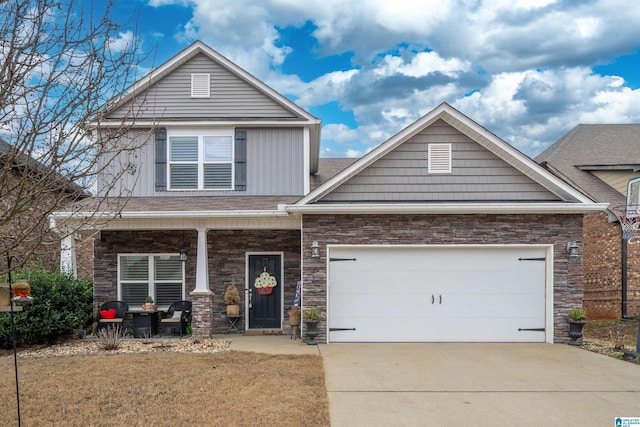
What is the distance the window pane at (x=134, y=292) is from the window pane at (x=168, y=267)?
1.43ft

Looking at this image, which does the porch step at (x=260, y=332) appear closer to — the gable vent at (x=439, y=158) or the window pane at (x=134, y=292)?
the window pane at (x=134, y=292)

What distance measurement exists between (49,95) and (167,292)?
9046 mm

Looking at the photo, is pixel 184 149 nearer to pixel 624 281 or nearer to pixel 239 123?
pixel 239 123

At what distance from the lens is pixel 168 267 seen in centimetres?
1312

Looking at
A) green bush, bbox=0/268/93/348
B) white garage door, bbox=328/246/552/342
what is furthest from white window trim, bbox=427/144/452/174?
green bush, bbox=0/268/93/348

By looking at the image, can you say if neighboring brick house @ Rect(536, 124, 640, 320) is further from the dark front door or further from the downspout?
the dark front door

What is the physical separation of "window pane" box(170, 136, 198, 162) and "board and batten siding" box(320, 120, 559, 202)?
4356 millimetres

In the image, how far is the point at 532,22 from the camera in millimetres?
12820

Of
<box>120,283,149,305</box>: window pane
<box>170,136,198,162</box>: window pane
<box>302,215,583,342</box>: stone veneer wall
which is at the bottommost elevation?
<box>120,283,149,305</box>: window pane

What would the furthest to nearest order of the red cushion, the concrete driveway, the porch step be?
the porch step
the red cushion
the concrete driveway

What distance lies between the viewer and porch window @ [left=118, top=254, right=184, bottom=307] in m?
13.1

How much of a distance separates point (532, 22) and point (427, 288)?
23.9ft

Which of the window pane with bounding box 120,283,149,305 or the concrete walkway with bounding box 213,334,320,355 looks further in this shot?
the window pane with bounding box 120,283,149,305

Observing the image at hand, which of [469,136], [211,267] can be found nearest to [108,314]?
[211,267]
